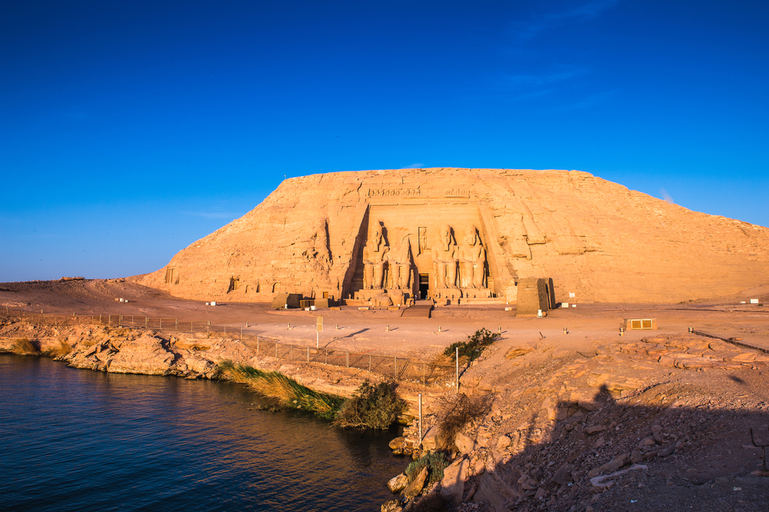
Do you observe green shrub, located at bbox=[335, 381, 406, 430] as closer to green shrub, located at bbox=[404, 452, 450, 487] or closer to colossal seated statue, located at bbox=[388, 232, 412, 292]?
green shrub, located at bbox=[404, 452, 450, 487]

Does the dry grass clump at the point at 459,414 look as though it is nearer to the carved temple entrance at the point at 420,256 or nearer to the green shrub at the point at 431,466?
the green shrub at the point at 431,466

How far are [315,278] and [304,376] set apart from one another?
15.1 metres

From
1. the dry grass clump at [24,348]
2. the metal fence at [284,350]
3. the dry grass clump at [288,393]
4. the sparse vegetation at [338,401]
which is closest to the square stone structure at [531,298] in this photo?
the metal fence at [284,350]

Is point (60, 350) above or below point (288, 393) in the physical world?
above

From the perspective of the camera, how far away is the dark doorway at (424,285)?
31339 millimetres

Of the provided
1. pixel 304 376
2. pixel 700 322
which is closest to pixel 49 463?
pixel 304 376

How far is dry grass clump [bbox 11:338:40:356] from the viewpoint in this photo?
20.5 m

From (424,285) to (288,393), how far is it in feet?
64.6

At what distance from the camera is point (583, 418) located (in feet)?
21.7

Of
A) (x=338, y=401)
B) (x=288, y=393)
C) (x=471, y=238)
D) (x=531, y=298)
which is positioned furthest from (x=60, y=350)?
(x=471, y=238)

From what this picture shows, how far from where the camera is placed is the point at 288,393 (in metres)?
13.0

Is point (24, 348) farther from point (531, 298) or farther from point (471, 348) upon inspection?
point (531, 298)

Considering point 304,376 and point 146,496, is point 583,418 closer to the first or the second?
point 146,496

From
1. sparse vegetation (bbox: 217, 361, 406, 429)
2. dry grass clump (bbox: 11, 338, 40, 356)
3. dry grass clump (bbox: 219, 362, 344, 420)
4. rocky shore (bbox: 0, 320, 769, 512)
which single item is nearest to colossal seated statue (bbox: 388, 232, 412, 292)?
dry grass clump (bbox: 219, 362, 344, 420)
